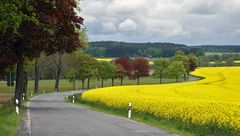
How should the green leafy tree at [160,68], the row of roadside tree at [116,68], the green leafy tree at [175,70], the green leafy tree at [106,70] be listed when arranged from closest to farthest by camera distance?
the row of roadside tree at [116,68]
the green leafy tree at [106,70]
the green leafy tree at [175,70]
the green leafy tree at [160,68]

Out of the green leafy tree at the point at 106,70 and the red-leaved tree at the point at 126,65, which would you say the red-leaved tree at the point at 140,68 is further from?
the green leafy tree at the point at 106,70

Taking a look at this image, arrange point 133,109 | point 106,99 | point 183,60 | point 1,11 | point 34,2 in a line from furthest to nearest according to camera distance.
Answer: point 183,60 < point 106,99 < point 133,109 < point 34,2 < point 1,11

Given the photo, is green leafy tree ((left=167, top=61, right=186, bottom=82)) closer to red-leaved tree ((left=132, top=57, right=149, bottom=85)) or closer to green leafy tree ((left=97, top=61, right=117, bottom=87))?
red-leaved tree ((left=132, top=57, right=149, bottom=85))

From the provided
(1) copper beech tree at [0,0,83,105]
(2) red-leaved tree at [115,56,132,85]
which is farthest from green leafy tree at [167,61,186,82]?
(1) copper beech tree at [0,0,83,105]

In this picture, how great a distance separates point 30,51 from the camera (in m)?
34.2

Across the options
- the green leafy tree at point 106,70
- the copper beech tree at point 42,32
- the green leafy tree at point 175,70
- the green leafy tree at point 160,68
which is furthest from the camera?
the green leafy tree at point 160,68

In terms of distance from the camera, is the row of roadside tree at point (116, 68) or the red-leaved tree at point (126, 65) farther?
the red-leaved tree at point (126, 65)

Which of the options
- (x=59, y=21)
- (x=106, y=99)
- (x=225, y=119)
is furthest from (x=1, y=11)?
(x=106, y=99)

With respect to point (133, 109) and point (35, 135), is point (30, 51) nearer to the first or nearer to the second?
point (133, 109)

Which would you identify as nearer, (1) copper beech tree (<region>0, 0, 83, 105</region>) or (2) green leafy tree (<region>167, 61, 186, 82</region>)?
(1) copper beech tree (<region>0, 0, 83, 105</region>)

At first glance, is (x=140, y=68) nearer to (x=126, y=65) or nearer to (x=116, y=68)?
(x=126, y=65)

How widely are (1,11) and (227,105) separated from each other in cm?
981

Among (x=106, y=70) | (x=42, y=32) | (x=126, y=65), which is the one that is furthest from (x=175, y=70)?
(x=42, y=32)

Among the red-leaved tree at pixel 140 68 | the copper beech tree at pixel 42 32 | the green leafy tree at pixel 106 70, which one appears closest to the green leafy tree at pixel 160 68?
the red-leaved tree at pixel 140 68
